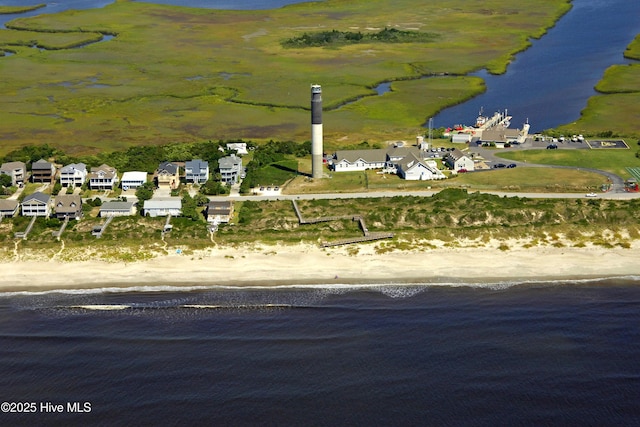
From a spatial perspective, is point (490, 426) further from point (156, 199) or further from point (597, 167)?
point (597, 167)

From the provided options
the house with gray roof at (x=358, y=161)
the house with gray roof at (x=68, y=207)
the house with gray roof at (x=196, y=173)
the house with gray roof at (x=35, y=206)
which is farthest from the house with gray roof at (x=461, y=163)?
the house with gray roof at (x=35, y=206)

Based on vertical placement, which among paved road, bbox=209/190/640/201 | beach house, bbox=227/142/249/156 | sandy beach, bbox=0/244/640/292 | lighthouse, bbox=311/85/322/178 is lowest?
sandy beach, bbox=0/244/640/292

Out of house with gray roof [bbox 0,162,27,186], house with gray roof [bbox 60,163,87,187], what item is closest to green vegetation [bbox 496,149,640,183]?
house with gray roof [bbox 60,163,87,187]

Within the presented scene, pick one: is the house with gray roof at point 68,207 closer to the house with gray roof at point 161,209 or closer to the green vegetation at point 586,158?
the house with gray roof at point 161,209

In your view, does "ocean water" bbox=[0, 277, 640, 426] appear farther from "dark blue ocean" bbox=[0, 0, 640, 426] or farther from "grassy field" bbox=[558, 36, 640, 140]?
"grassy field" bbox=[558, 36, 640, 140]

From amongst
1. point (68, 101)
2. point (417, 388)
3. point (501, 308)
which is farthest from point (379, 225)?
point (68, 101)
